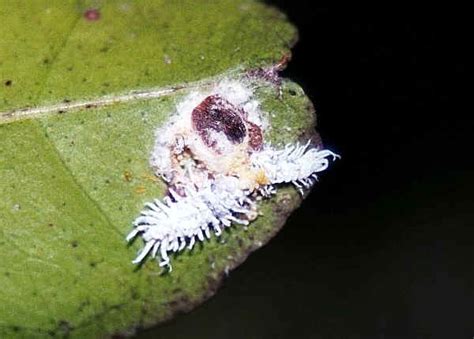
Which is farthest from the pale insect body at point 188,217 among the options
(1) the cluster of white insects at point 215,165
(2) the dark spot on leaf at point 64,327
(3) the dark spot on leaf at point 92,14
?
(3) the dark spot on leaf at point 92,14

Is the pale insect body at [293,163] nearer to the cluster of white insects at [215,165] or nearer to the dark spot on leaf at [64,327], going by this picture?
the cluster of white insects at [215,165]

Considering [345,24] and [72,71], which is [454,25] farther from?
[72,71]

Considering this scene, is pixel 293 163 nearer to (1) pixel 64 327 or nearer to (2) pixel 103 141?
(2) pixel 103 141

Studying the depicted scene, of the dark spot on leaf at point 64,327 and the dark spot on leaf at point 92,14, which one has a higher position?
the dark spot on leaf at point 92,14

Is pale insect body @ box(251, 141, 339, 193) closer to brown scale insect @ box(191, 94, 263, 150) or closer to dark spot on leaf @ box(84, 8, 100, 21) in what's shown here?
brown scale insect @ box(191, 94, 263, 150)

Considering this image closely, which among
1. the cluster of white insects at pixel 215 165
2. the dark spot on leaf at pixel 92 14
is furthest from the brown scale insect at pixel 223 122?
the dark spot on leaf at pixel 92 14

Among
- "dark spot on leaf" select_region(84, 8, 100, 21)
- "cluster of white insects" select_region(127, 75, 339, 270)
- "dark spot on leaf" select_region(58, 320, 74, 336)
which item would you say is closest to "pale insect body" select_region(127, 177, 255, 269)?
"cluster of white insects" select_region(127, 75, 339, 270)

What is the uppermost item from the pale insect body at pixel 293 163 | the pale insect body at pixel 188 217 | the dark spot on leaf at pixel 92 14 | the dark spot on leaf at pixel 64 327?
the dark spot on leaf at pixel 92 14
